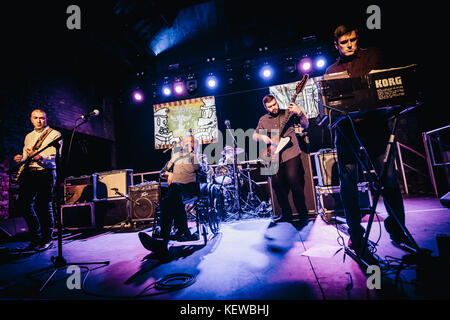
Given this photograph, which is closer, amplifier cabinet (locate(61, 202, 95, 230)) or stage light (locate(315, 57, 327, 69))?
amplifier cabinet (locate(61, 202, 95, 230))

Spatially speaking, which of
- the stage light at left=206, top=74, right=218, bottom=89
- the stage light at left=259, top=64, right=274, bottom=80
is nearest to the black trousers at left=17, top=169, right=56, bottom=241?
the stage light at left=206, top=74, right=218, bottom=89

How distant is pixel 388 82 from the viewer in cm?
153

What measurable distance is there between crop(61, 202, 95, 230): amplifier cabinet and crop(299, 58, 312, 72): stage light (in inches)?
275

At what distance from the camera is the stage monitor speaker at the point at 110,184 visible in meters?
4.96

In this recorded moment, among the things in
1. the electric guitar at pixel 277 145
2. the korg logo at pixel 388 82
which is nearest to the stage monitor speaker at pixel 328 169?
the electric guitar at pixel 277 145

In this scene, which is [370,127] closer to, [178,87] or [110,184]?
[110,184]

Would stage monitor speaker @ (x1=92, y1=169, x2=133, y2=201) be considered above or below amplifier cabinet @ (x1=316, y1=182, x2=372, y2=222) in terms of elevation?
above

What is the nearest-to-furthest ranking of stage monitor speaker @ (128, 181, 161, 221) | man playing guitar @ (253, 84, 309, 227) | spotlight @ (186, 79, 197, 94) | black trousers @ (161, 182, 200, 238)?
black trousers @ (161, 182, 200, 238) → man playing guitar @ (253, 84, 309, 227) → stage monitor speaker @ (128, 181, 161, 221) → spotlight @ (186, 79, 197, 94)

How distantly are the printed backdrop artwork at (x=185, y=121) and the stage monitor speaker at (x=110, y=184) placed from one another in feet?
9.36

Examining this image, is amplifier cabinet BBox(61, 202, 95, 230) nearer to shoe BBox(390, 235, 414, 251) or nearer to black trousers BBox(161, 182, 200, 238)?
black trousers BBox(161, 182, 200, 238)

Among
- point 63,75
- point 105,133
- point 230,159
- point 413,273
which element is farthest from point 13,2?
point 413,273

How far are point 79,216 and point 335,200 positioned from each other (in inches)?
217

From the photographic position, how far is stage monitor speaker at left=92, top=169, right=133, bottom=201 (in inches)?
195
